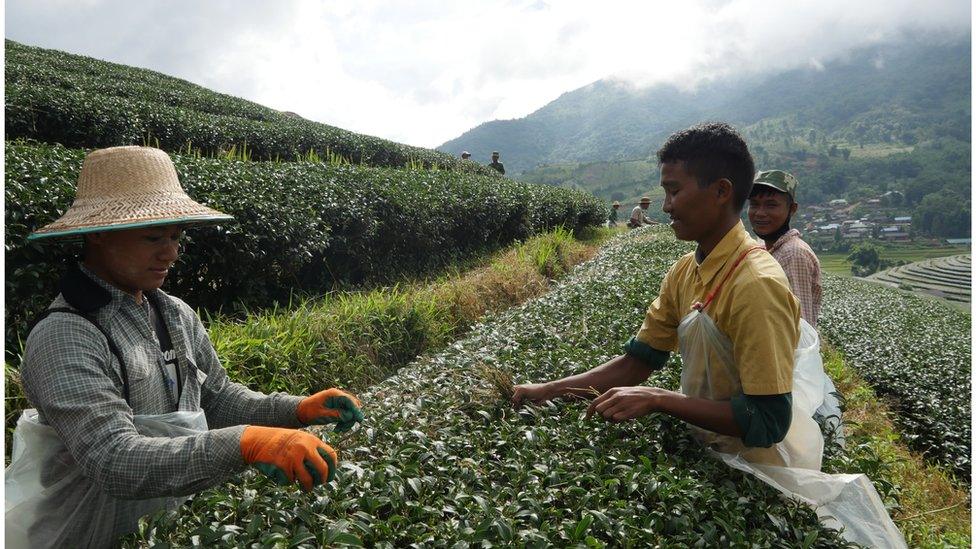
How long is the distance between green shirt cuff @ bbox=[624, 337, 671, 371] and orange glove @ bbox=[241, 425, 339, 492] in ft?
4.75

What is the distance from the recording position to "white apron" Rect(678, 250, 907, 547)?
6.50 feet

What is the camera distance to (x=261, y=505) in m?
1.74

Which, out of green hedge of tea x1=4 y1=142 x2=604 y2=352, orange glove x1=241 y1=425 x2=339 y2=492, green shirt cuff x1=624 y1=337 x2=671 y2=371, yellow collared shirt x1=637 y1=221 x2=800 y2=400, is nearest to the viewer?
orange glove x1=241 y1=425 x2=339 y2=492

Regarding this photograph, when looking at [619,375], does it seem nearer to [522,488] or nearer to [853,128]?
[522,488]

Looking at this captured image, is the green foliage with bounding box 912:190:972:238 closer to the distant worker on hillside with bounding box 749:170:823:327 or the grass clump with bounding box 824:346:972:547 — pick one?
the grass clump with bounding box 824:346:972:547

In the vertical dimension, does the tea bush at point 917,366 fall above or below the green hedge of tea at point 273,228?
below

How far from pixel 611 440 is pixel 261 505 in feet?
4.05

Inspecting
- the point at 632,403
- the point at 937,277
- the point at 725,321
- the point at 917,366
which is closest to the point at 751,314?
the point at 725,321

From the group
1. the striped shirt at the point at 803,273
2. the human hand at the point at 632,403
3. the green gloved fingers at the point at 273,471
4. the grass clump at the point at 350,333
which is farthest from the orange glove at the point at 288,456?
the striped shirt at the point at 803,273

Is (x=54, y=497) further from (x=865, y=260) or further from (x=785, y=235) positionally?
(x=865, y=260)

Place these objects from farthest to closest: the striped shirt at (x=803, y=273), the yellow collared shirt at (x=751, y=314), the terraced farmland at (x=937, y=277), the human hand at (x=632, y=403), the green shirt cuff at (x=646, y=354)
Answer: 1. the terraced farmland at (x=937, y=277)
2. the striped shirt at (x=803, y=273)
3. the green shirt cuff at (x=646, y=354)
4. the human hand at (x=632, y=403)
5. the yellow collared shirt at (x=751, y=314)

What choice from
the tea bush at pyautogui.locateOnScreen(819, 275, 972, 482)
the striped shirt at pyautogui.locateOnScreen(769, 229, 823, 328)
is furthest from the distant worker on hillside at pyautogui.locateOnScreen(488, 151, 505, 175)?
the striped shirt at pyautogui.locateOnScreen(769, 229, 823, 328)

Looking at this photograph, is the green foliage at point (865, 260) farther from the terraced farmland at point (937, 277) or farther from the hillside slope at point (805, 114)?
the hillside slope at point (805, 114)

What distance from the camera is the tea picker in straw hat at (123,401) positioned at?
4.90 feet
